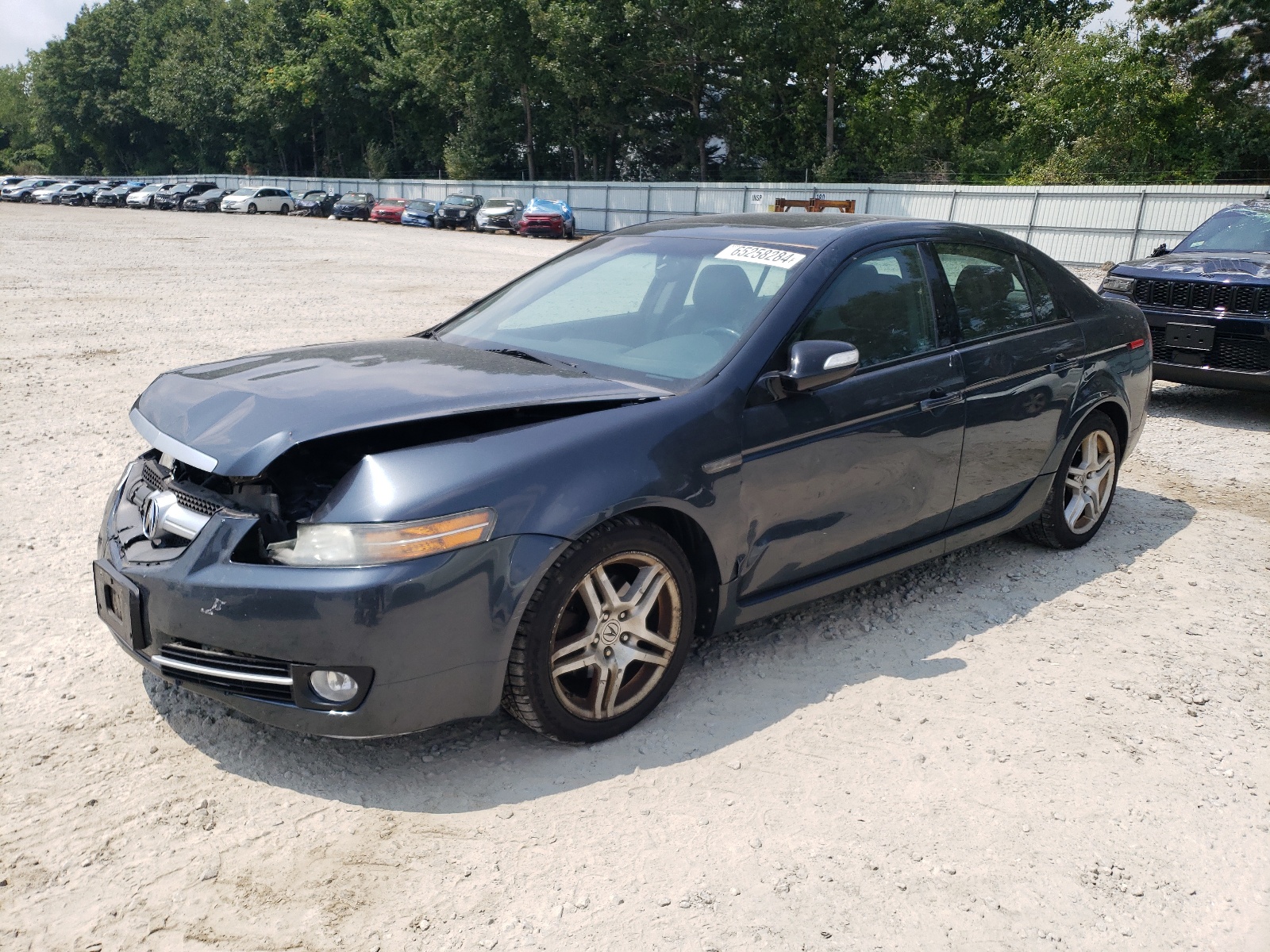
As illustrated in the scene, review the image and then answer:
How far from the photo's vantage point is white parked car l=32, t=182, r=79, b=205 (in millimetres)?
60375

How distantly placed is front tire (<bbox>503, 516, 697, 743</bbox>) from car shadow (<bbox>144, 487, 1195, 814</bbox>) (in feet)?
0.44

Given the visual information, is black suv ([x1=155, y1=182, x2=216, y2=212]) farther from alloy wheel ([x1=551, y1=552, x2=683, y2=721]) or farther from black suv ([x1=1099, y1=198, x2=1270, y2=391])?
alloy wheel ([x1=551, y1=552, x2=683, y2=721])

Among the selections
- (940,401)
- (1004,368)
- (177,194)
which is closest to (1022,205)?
(1004,368)

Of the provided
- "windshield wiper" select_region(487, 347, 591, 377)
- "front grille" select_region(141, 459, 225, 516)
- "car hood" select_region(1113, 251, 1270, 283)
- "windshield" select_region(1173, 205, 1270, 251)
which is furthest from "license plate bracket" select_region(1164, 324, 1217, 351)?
"front grille" select_region(141, 459, 225, 516)

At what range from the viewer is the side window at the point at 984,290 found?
174 inches

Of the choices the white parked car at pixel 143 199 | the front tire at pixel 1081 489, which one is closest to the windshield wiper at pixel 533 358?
the front tire at pixel 1081 489

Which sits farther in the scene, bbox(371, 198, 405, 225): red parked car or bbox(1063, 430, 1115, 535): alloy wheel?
bbox(371, 198, 405, 225): red parked car

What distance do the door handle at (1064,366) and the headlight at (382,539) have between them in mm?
2963

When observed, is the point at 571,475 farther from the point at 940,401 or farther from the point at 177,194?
the point at 177,194

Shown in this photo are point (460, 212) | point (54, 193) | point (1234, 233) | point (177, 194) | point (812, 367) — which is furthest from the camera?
point (54, 193)

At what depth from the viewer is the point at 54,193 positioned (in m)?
60.7

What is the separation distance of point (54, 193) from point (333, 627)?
224ft

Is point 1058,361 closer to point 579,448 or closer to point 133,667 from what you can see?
point 579,448

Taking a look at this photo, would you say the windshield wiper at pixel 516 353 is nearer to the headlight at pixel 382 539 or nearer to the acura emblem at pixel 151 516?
the headlight at pixel 382 539
